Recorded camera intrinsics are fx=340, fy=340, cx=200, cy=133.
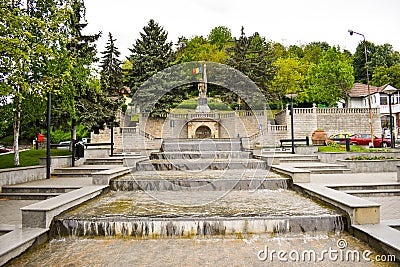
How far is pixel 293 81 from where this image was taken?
47625 millimetres

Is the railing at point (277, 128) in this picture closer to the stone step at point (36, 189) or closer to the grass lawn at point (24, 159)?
the grass lawn at point (24, 159)

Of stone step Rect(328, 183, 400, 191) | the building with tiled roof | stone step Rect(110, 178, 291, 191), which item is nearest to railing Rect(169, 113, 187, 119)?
stone step Rect(110, 178, 291, 191)

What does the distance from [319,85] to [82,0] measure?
37.6m

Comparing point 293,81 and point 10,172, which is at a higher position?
point 293,81

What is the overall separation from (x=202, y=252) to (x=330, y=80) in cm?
4760

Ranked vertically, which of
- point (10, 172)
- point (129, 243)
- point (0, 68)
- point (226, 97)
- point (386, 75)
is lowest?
point (129, 243)

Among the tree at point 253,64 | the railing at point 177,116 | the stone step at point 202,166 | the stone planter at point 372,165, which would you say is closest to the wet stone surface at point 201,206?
the stone step at point 202,166

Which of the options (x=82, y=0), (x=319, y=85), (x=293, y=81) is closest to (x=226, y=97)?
(x=293, y=81)

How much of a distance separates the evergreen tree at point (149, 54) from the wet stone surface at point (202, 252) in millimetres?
34289

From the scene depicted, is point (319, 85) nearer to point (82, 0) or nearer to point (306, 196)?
point (82, 0)

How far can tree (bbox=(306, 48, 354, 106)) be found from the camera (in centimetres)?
4803

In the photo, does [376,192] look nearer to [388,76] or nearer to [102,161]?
[102,161]

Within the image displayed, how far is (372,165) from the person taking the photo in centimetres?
1512

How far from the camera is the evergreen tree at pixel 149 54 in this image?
39.3 m
